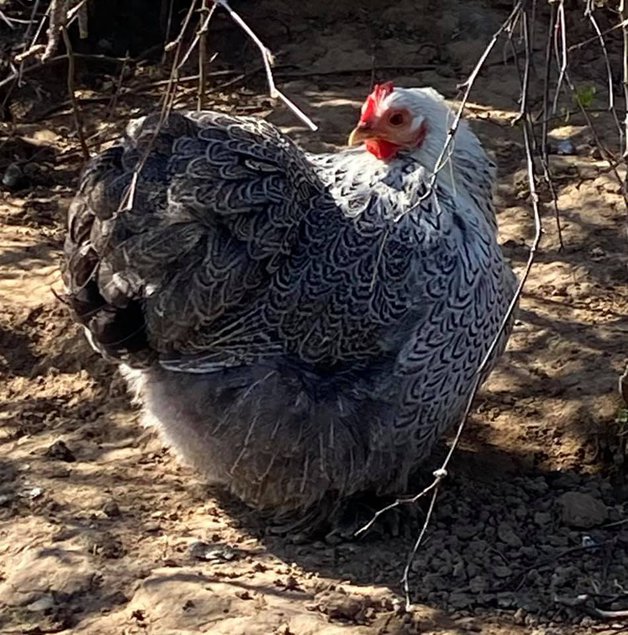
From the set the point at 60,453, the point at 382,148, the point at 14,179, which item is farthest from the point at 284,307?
the point at 14,179

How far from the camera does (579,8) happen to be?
7.71 m

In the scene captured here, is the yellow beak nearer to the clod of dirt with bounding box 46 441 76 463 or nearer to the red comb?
the red comb

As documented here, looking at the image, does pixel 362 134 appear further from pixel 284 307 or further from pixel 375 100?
pixel 284 307

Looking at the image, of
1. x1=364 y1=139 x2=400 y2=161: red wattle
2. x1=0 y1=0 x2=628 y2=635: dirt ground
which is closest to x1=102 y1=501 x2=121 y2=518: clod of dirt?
x1=0 y1=0 x2=628 y2=635: dirt ground

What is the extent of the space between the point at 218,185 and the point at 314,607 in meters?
1.37

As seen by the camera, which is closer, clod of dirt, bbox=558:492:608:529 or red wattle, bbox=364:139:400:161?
clod of dirt, bbox=558:492:608:529

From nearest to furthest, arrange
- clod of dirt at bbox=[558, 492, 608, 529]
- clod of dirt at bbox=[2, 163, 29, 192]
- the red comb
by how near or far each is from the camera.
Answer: clod of dirt at bbox=[558, 492, 608, 529]
the red comb
clod of dirt at bbox=[2, 163, 29, 192]

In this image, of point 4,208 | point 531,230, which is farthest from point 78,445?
point 531,230

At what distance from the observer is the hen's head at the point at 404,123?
4391 millimetres

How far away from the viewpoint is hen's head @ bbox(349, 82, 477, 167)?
4391mm

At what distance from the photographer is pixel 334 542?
431 centimetres

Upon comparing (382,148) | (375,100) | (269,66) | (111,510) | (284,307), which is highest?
(269,66)

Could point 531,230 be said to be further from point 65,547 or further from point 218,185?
point 65,547

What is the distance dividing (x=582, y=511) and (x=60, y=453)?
72.0 inches
